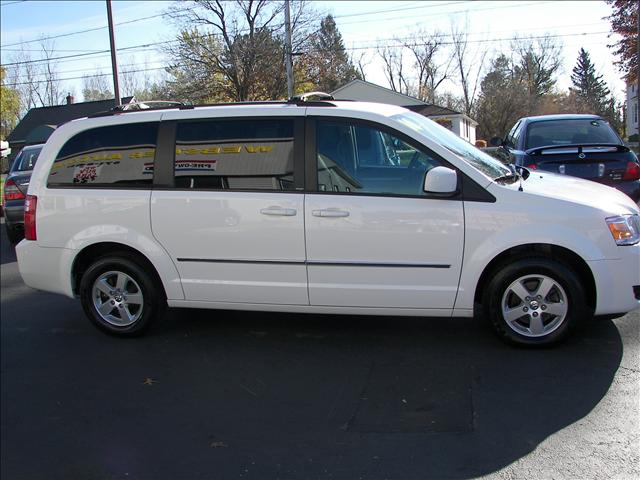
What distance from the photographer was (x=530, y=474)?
2.86 meters

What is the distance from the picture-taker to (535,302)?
4.29 metres

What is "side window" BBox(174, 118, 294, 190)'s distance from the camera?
4.56 metres

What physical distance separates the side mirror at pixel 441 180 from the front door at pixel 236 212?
3.20ft

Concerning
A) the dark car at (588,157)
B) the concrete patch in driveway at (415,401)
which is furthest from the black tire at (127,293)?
the dark car at (588,157)

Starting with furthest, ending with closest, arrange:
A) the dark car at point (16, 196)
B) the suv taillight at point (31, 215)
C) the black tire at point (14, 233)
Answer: the black tire at point (14, 233) < the dark car at point (16, 196) < the suv taillight at point (31, 215)

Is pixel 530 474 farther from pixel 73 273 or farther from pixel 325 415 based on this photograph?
pixel 73 273

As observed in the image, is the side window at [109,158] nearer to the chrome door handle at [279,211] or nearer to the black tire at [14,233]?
the chrome door handle at [279,211]

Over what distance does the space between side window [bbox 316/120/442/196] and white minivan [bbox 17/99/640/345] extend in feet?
0.04

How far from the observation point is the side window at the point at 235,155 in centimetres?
456

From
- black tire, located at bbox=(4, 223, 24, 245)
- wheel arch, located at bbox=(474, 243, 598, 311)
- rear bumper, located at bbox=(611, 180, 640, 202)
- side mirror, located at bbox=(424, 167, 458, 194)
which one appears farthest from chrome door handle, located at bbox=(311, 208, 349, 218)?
black tire, located at bbox=(4, 223, 24, 245)

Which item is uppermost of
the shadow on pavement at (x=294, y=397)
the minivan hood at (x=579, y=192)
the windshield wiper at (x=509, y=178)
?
the windshield wiper at (x=509, y=178)

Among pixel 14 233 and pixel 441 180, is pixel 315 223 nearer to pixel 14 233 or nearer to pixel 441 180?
pixel 441 180

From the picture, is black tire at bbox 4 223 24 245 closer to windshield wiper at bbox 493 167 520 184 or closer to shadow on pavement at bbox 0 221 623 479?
shadow on pavement at bbox 0 221 623 479

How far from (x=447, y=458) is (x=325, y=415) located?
85cm
